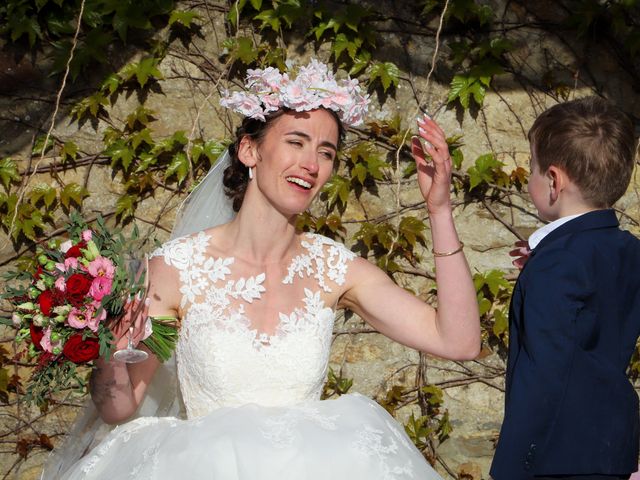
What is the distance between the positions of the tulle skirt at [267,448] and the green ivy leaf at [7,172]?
203 cm

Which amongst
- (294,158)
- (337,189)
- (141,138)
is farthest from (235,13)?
(294,158)

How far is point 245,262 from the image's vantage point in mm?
2975

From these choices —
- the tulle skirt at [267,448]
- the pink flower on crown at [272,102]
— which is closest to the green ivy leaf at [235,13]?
the pink flower on crown at [272,102]

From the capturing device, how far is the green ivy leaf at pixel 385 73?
448cm

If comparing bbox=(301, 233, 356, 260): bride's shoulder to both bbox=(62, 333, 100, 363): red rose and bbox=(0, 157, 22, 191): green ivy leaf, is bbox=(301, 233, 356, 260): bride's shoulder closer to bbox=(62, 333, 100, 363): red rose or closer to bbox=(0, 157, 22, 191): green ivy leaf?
bbox=(62, 333, 100, 363): red rose

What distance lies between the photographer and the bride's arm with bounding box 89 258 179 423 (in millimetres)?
2832

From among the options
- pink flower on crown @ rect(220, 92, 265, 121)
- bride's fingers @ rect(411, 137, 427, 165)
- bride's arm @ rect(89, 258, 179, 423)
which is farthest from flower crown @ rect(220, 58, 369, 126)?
bride's arm @ rect(89, 258, 179, 423)

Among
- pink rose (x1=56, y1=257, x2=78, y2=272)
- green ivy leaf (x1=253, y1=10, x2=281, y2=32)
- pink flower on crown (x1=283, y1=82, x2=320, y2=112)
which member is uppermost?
green ivy leaf (x1=253, y1=10, x2=281, y2=32)

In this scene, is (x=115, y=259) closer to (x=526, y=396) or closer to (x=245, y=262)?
(x=245, y=262)

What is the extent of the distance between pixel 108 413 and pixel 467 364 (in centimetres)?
209

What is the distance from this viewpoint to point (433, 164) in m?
2.64

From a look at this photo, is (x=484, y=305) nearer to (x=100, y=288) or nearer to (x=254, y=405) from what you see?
(x=254, y=405)

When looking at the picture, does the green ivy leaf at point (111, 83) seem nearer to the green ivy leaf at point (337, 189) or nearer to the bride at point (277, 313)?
the green ivy leaf at point (337, 189)

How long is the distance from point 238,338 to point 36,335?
617 millimetres
